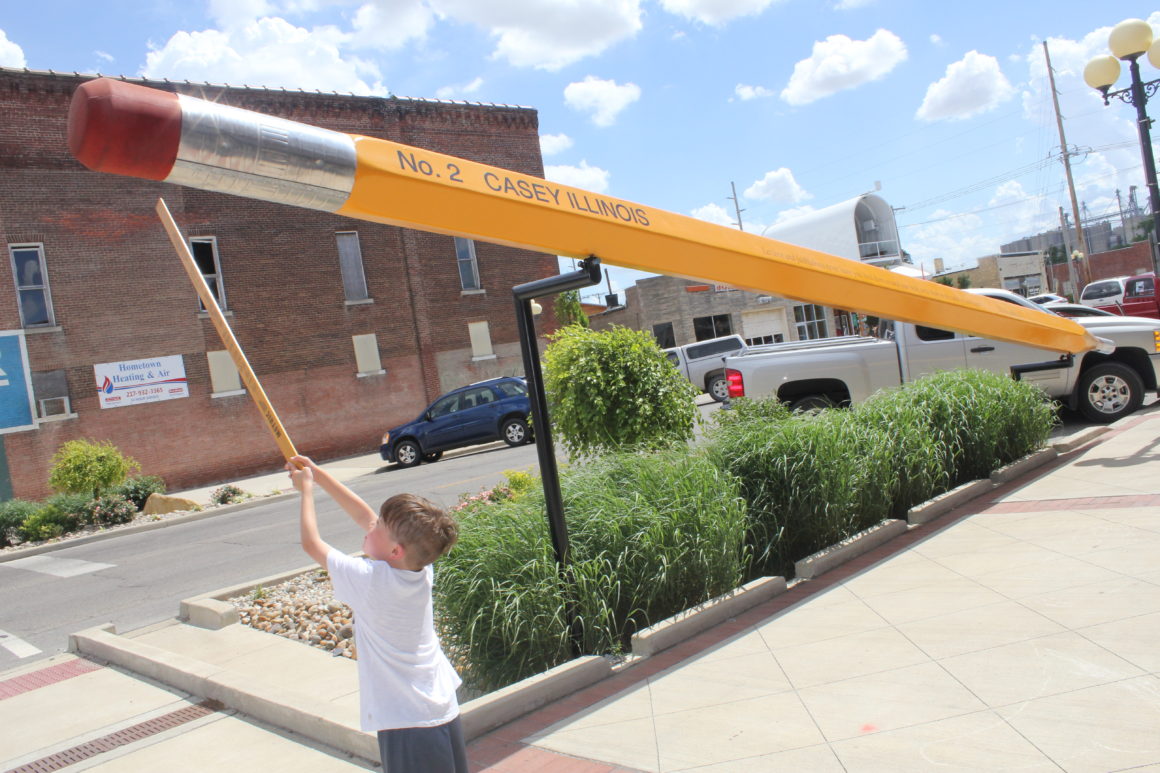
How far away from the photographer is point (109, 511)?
1600cm

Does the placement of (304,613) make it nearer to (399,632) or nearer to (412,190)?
(412,190)

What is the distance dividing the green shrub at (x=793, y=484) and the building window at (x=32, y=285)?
20.5 metres

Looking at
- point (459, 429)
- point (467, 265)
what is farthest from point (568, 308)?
point (459, 429)

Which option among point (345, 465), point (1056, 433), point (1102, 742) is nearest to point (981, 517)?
point (1102, 742)

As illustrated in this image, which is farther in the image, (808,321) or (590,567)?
(808,321)

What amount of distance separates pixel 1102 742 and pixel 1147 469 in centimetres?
599

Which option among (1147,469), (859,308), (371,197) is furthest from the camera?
(1147,469)

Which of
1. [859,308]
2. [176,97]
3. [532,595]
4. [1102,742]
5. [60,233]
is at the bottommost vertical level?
[1102,742]

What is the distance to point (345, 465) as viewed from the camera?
24.0 meters

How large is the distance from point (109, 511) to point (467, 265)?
15723 millimetres

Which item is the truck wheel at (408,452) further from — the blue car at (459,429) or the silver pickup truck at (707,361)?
the silver pickup truck at (707,361)

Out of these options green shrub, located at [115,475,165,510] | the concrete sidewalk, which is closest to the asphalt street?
Answer: the concrete sidewalk

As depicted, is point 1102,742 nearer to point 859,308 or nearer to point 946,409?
point 859,308

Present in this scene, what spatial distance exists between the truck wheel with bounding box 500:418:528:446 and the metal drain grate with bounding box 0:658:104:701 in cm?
1482
